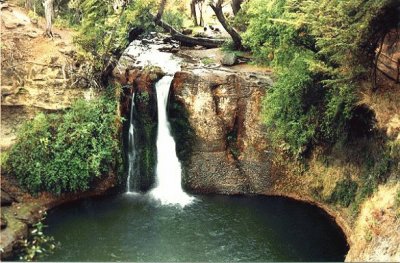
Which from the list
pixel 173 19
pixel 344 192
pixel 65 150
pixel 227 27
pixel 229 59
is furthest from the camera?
pixel 173 19

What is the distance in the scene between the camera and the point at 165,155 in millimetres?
19938

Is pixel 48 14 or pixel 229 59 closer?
pixel 48 14

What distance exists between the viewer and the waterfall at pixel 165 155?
64.0ft

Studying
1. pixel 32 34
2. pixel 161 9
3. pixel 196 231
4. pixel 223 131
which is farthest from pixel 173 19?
pixel 196 231

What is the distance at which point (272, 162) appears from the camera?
62.7ft

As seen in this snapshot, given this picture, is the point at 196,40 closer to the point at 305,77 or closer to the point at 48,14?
the point at 48,14

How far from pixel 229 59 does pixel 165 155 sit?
565 cm

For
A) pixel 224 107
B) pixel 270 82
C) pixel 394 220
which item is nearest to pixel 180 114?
pixel 224 107

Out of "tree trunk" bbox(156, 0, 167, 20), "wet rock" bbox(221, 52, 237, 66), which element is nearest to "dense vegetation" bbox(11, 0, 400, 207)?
"tree trunk" bbox(156, 0, 167, 20)

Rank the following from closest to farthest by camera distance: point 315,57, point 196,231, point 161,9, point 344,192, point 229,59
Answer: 1. point 196,231
2. point 315,57
3. point 344,192
4. point 161,9
5. point 229,59

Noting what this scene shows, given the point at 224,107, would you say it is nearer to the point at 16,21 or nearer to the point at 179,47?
the point at 179,47

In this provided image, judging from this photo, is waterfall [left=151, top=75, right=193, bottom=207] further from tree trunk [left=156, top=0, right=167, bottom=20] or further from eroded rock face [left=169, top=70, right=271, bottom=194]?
tree trunk [left=156, top=0, right=167, bottom=20]

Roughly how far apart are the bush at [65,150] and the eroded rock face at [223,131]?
3.39 meters

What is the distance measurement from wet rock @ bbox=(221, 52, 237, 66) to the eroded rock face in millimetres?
2477
